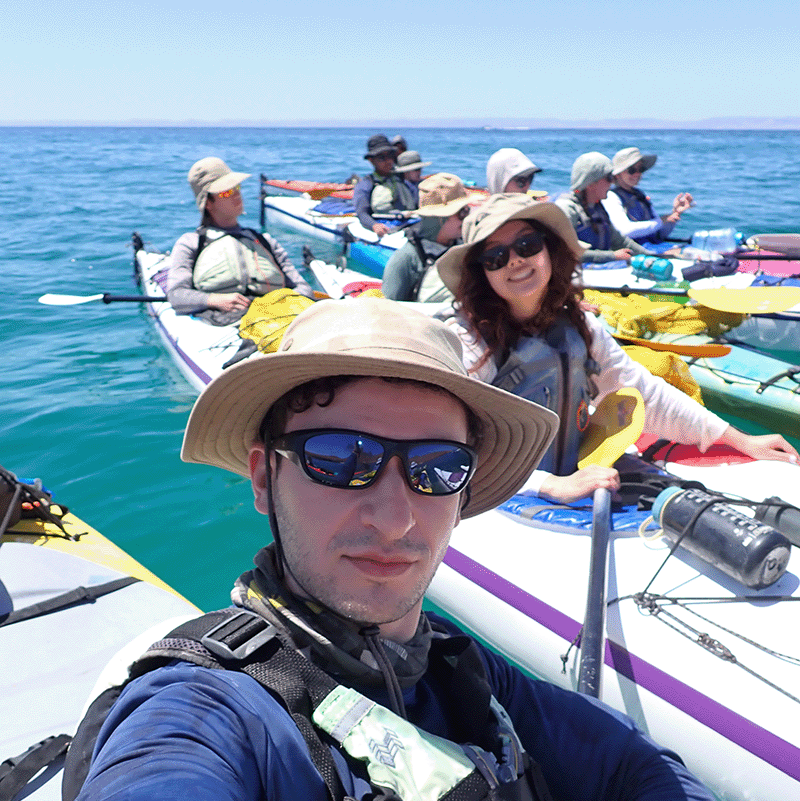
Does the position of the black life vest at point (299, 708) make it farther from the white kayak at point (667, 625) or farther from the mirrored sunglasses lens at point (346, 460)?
the white kayak at point (667, 625)

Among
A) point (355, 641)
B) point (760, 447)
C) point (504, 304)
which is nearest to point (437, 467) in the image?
point (355, 641)

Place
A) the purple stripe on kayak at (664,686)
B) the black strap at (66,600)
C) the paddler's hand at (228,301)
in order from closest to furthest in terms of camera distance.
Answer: the purple stripe on kayak at (664,686) < the black strap at (66,600) < the paddler's hand at (228,301)

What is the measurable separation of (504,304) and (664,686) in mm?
1568

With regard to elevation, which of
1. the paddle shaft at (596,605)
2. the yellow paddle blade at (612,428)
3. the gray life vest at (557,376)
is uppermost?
the gray life vest at (557,376)

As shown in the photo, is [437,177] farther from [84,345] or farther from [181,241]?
[84,345]

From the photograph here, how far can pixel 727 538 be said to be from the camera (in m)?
2.53

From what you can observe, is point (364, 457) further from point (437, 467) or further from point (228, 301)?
point (228, 301)

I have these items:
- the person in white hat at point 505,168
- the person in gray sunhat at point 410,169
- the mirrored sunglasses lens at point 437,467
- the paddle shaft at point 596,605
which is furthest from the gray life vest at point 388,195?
the mirrored sunglasses lens at point 437,467

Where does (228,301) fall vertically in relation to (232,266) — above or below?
below

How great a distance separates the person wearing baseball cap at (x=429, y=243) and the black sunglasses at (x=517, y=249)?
9.23ft

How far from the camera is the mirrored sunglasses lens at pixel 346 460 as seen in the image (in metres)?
1.17

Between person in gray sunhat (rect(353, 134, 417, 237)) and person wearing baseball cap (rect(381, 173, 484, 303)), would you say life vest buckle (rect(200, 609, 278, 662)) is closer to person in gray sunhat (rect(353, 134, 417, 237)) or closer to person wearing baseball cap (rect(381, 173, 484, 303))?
person wearing baseball cap (rect(381, 173, 484, 303))

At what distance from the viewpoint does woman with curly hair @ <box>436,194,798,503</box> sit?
112 inches

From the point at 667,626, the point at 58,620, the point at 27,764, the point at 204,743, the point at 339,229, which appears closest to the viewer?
the point at 204,743
